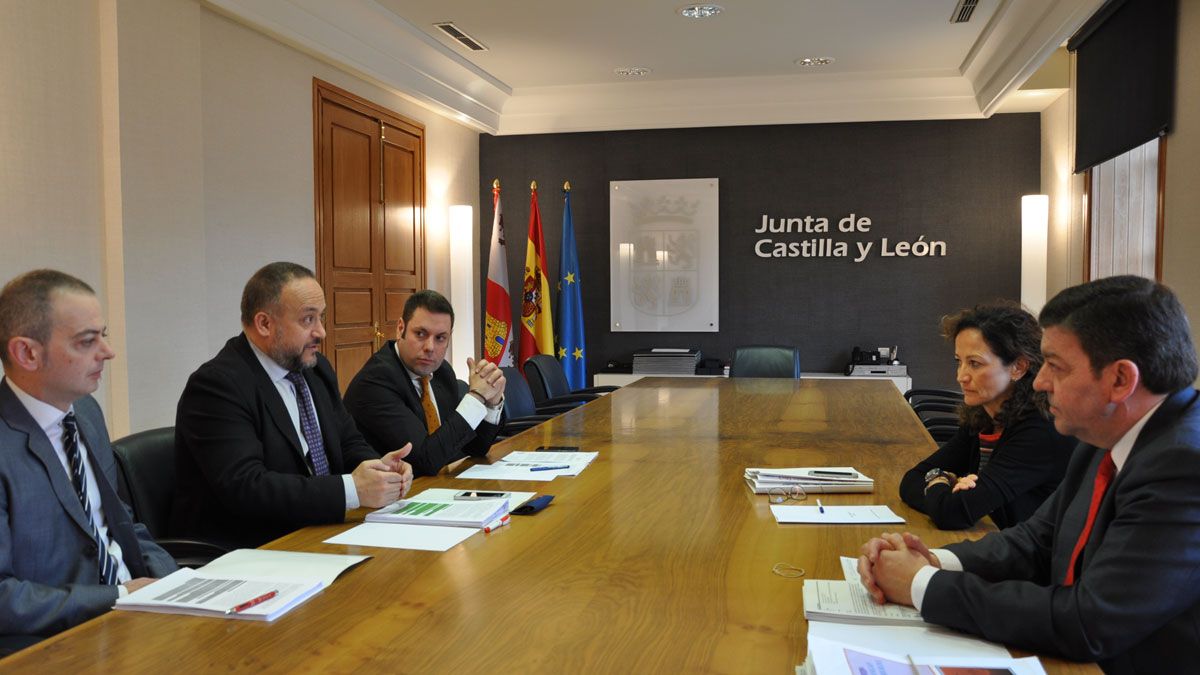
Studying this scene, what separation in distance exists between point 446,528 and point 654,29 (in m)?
5.04

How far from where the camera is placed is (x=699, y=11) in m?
6.00

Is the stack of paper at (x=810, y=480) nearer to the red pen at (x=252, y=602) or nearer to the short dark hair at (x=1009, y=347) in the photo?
the short dark hair at (x=1009, y=347)

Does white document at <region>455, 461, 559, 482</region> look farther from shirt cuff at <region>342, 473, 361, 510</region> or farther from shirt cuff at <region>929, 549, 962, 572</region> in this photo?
shirt cuff at <region>929, 549, 962, 572</region>

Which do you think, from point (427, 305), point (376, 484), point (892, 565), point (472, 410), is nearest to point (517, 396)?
point (427, 305)

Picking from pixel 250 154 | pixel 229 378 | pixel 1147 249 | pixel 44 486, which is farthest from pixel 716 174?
pixel 44 486

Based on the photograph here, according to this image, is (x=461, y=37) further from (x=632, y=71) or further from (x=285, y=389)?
(x=285, y=389)

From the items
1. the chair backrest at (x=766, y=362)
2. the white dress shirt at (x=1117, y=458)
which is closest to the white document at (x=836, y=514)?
the white dress shirt at (x=1117, y=458)

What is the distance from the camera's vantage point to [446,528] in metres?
2.21

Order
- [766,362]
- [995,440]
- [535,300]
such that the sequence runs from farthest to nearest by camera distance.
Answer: [535,300] → [766,362] → [995,440]

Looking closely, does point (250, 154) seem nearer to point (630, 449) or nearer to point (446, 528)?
point (630, 449)

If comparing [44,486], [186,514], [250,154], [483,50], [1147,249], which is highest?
[483,50]

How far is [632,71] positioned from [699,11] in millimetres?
1687

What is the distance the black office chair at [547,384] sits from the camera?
5633 millimetres

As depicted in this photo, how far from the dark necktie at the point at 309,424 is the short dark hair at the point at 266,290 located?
0.22 meters
